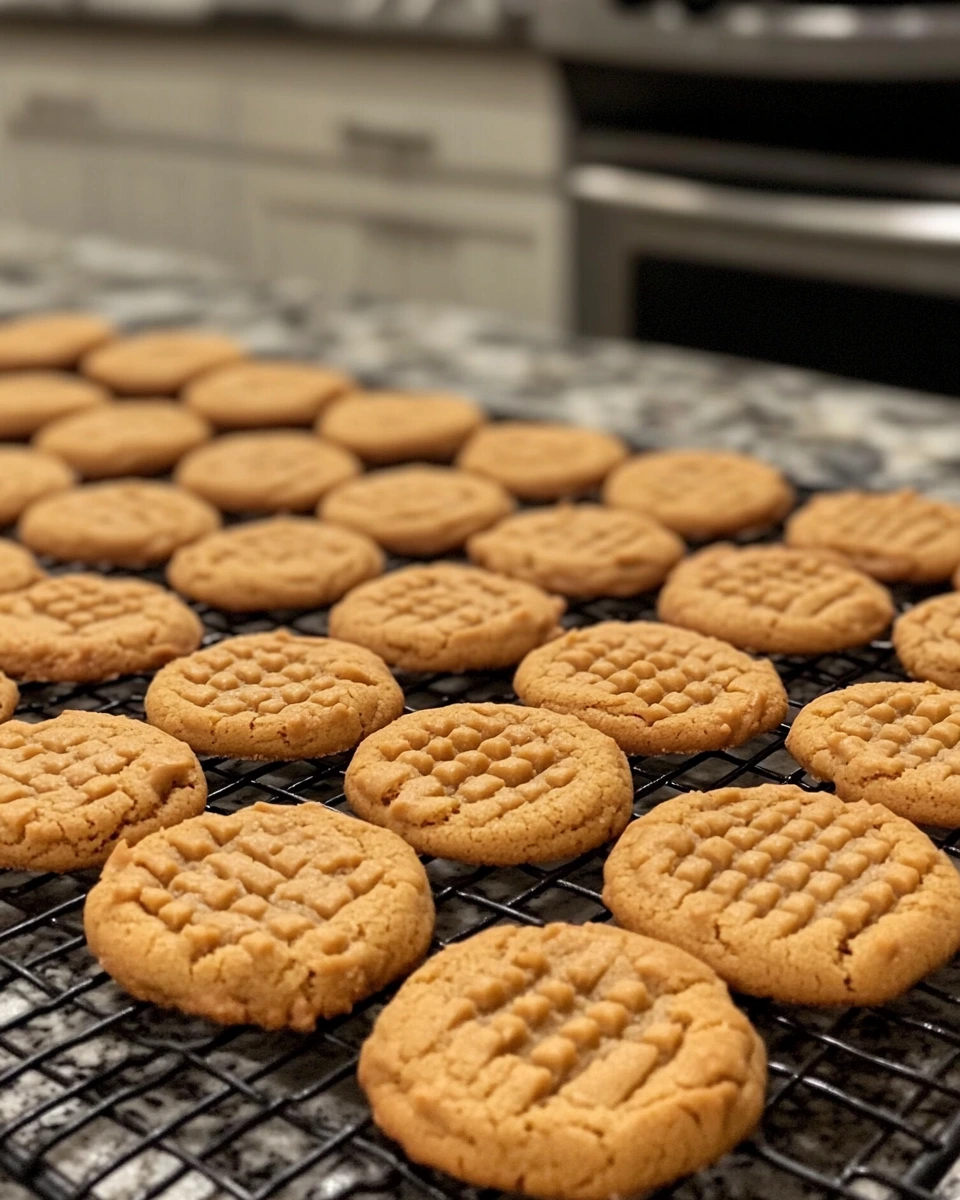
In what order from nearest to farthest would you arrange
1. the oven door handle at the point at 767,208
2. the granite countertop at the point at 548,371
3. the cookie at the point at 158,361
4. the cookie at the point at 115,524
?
the cookie at the point at 115,524
the granite countertop at the point at 548,371
the cookie at the point at 158,361
the oven door handle at the point at 767,208

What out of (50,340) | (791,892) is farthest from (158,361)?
(791,892)

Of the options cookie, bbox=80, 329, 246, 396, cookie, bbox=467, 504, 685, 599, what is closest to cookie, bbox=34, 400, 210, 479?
cookie, bbox=80, 329, 246, 396

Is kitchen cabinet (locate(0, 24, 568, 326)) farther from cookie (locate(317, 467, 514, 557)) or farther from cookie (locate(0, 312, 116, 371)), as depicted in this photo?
cookie (locate(317, 467, 514, 557))

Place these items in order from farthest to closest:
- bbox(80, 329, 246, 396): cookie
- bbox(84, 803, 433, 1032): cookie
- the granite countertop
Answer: bbox(80, 329, 246, 396): cookie
the granite countertop
bbox(84, 803, 433, 1032): cookie

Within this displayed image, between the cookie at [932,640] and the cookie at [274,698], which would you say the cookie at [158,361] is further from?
the cookie at [932,640]

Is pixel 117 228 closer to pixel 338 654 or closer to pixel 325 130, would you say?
pixel 325 130

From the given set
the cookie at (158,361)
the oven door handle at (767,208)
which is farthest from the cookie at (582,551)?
the oven door handle at (767,208)

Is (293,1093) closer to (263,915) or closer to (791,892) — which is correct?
(263,915)
